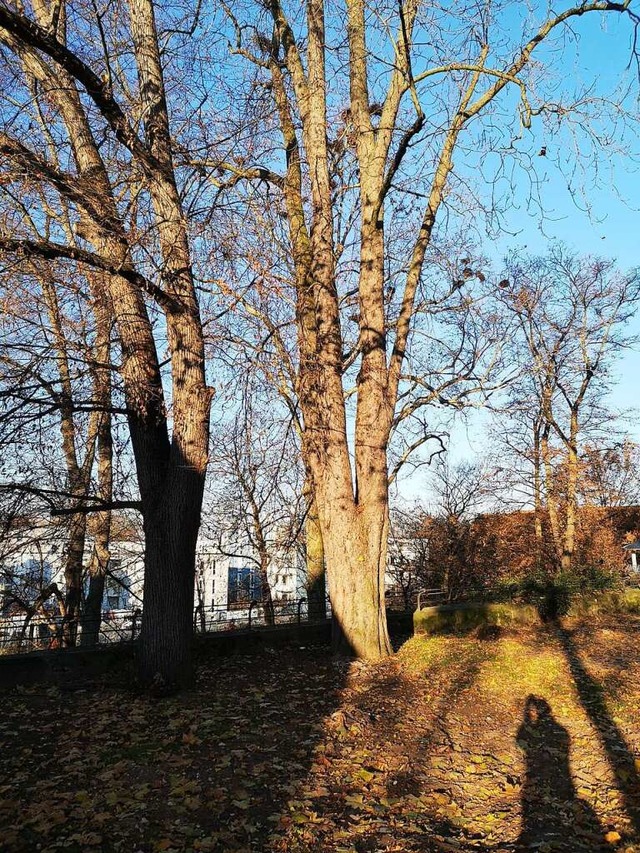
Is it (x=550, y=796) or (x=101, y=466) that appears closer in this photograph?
(x=550, y=796)

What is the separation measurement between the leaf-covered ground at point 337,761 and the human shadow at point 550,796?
16 millimetres

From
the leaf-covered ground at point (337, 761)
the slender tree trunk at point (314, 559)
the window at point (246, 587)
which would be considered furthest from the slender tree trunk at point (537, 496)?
the leaf-covered ground at point (337, 761)

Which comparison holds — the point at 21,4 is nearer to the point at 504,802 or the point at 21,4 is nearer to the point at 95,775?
the point at 95,775

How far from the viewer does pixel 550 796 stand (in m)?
4.61

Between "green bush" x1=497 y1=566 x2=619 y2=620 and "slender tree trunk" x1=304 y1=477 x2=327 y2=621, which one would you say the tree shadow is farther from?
"slender tree trunk" x1=304 y1=477 x2=327 y2=621

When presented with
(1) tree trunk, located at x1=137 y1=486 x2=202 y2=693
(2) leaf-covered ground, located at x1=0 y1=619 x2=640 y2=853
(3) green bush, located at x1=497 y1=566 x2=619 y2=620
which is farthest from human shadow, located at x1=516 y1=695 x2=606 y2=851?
(3) green bush, located at x1=497 y1=566 x2=619 y2=620

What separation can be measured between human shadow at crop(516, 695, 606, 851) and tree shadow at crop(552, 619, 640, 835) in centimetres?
29

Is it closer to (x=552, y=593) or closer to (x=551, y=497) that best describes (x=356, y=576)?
(x=552, y=593)

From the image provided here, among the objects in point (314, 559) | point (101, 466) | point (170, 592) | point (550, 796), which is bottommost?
point (550, 796)

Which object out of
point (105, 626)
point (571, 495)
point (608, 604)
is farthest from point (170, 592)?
point (571, 495)

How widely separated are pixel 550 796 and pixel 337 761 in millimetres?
1619

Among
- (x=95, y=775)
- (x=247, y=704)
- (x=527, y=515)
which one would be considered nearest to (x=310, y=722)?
(x=247, y=704)

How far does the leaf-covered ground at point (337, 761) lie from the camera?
159 inches

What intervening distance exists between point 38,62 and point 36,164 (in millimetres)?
2157
